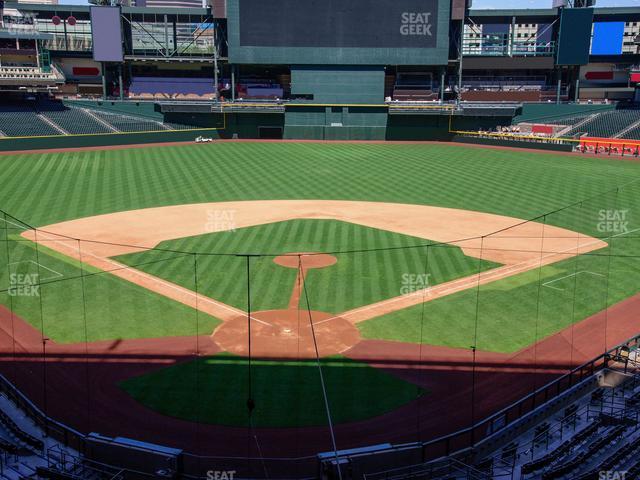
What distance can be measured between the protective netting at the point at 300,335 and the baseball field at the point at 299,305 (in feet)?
0.26

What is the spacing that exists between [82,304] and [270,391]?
921cm

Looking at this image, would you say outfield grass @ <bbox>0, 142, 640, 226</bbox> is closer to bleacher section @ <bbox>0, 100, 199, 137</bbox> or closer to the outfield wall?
bleacher section @ <bbox>0, 100, 199, 137</bbox>

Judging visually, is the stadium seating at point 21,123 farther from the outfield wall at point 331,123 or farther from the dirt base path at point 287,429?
the dirt base path at point 287,429

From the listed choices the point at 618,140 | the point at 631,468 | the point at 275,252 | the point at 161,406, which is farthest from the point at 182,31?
the point at 631,468

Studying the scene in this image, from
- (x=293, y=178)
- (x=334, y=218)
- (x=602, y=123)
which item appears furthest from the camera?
(x=602, y=123)

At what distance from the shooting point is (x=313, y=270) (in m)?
25.2

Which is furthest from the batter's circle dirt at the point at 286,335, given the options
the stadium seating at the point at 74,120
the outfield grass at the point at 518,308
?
the stadium seating at the point at 74,120

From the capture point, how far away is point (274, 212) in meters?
35.9

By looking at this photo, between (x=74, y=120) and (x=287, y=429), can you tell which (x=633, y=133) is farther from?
(x=287, y=429)

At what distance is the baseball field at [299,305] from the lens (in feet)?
50.1

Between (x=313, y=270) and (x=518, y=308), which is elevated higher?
(x=313, y=270)

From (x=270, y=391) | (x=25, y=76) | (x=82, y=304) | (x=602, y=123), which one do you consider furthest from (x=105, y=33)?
(x=270, y=391)

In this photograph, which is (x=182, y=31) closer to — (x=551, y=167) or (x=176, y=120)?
(x=176, y=120)

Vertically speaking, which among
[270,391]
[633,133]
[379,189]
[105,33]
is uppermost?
[105,33]
